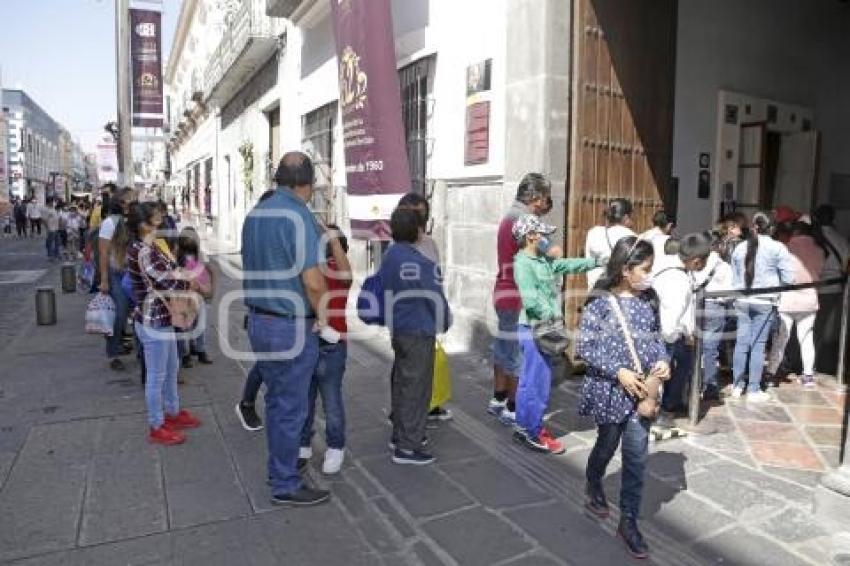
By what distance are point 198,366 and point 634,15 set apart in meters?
5.36

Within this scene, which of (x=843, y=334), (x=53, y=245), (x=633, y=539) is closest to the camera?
(x=633, y=539)

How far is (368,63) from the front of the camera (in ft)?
20.3

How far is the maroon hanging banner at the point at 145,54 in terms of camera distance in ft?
48.0

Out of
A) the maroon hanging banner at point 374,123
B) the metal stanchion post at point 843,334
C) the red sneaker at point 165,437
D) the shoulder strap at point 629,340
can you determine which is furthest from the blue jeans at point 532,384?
the metal stanchion post at point 843,334

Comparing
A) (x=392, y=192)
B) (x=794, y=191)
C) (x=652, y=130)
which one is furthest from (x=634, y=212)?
(x=794, y=191)

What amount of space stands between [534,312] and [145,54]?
13414 mm

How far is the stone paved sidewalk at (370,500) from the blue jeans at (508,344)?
46cm

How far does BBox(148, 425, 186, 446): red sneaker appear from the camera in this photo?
4523mm

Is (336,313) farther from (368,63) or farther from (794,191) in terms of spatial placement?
(794,191)

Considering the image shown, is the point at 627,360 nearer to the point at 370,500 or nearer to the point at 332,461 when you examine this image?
the point at 370,500

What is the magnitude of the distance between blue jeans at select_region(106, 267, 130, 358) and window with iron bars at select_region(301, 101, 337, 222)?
17.5ft

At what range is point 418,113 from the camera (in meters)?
8.23

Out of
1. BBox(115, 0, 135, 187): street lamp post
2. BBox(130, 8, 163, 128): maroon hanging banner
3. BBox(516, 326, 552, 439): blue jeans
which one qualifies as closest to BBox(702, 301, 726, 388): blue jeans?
BBox(516, 326, 552, 439): blue jeans

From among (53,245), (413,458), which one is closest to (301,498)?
(413,458)
